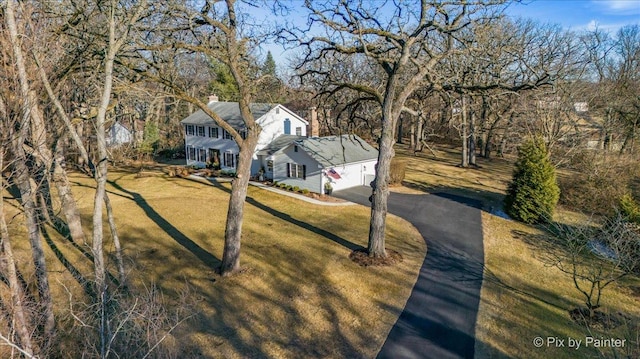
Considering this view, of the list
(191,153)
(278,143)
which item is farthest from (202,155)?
(278,143)

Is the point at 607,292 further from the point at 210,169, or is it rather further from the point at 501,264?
the point at 210,169

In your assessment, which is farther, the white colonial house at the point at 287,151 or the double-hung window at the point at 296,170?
the double-hung window at the point at 296,170

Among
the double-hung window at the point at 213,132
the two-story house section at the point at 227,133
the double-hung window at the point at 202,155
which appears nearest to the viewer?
the two-story house section at the point at 227,133

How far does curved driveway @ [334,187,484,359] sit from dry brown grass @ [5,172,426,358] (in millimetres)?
450

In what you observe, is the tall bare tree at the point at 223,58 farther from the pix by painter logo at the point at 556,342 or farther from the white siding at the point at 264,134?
the white siding at the point at 264,134

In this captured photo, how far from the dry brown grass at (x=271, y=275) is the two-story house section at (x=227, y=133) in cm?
998

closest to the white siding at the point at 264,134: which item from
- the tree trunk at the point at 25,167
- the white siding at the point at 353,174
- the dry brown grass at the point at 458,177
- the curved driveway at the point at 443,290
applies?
the white siding at the point at 353,174

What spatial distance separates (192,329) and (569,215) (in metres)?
20.4

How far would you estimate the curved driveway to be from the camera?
8.91m

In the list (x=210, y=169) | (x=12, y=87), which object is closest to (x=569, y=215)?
(x=12, y=87)

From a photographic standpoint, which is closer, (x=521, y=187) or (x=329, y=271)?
(x=329, y=271)

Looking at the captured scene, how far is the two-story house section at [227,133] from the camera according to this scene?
99.2 feet

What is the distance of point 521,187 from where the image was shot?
63.0ft

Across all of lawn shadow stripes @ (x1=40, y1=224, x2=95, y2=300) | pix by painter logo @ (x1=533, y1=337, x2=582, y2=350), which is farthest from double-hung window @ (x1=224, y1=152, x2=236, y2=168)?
pix by painter logo @ (x1=533, y1=337, x2=582, y2=350)
